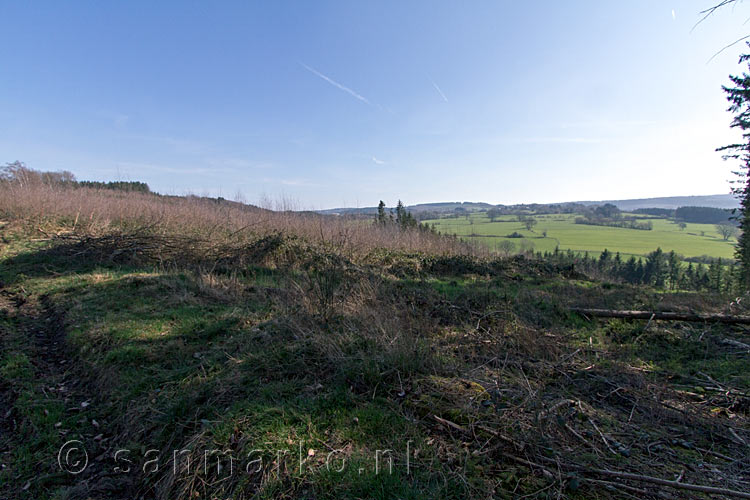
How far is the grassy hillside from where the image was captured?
6.91 ft

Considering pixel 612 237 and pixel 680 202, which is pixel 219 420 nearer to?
pixel 612 237

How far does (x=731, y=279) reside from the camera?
59.0 feet

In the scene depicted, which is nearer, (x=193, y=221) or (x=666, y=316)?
(x=666, y=316)

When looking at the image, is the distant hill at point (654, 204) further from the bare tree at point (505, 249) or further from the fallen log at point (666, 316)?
the fallen log at point (666, 316)

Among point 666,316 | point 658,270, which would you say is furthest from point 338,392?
point 658,270

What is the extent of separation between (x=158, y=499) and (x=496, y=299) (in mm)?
5946

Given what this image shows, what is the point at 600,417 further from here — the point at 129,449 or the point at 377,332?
the point at 129,449

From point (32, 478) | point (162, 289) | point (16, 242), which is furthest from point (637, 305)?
point (16, 242)

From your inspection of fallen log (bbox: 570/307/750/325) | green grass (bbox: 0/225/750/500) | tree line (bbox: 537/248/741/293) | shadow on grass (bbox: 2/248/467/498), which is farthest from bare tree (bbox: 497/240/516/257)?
shadow on grass (bbox: 2/248/467/498)

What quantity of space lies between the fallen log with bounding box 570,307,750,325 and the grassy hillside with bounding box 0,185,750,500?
149mm

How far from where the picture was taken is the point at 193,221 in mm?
14109

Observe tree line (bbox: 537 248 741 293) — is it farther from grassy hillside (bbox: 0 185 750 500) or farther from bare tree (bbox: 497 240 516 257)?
grassy hillside (bbox: 0 185 750 500)

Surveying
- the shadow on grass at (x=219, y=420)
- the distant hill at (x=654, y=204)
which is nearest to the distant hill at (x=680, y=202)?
the distant hill at (x=654, y=204)

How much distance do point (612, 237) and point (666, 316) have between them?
159 feet
